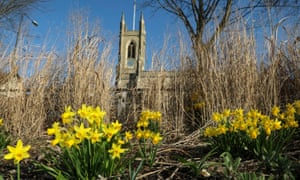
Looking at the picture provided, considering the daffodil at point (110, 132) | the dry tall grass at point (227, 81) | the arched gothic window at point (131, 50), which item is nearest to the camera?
the daffodil at point (110, 132)

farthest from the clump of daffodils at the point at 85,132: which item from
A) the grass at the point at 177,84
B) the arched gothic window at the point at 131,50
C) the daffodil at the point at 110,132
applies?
the arched gothic window at the point at 131,50

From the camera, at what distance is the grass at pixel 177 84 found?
260 cm

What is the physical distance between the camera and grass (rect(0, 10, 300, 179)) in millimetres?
2598

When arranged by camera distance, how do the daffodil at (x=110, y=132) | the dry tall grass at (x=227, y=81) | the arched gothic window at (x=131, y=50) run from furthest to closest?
the arched gothic window at (x=131, y=50), the dry tall grass at (x=227, y=81), the daffodil at (x=110, y=132)

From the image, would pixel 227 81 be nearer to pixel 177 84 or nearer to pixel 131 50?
pixel 177 84

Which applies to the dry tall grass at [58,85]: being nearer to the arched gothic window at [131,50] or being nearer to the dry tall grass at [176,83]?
the dry tall grass at [176,83]

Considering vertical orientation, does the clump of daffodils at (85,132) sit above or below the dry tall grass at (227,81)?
below

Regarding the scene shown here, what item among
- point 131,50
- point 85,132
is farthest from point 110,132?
point 131,50

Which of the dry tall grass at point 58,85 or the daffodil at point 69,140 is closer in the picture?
the daffodil at point 69,140

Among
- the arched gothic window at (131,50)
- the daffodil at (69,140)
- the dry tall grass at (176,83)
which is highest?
the arched gothic window at (131,50)

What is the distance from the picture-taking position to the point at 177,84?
3.20 metres

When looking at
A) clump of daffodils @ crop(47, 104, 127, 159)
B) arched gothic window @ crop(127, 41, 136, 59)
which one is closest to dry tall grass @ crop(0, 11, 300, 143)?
clump of daffodils @ crop(47, 104, 127, 159)

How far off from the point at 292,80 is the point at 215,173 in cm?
228

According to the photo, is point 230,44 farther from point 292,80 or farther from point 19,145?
point 19,145
